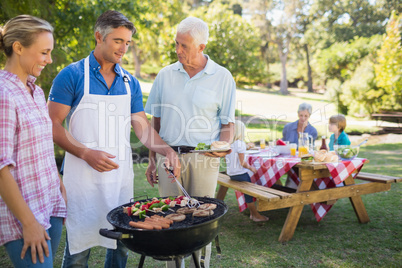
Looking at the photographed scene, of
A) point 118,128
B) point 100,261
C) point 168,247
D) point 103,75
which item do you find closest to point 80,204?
point 118,128

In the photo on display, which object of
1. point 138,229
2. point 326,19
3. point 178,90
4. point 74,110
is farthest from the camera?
point 326,19

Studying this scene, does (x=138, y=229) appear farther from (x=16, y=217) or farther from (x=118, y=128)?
(x=118, y=128)

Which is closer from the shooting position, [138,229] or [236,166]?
[138,229]

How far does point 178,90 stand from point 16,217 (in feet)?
4.81

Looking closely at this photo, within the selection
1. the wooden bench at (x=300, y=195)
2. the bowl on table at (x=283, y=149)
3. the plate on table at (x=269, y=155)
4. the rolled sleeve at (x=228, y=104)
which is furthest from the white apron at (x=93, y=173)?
the bowl on table at (x=283, y=149)

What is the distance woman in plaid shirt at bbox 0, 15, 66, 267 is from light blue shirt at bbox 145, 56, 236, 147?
1083 mm

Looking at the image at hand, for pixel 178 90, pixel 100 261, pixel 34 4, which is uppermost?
pixel 34 4

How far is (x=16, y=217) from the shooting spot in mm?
1500

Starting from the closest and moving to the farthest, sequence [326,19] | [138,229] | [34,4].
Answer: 1. [138,229]
2. [34,4]
3. [326,19]

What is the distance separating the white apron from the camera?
207cm

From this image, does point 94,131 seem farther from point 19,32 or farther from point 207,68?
point 207,68

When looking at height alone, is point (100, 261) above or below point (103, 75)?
below

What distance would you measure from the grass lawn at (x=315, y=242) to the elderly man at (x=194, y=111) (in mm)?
1193

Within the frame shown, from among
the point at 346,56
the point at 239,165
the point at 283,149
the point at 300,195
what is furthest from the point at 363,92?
the point at 300,195
